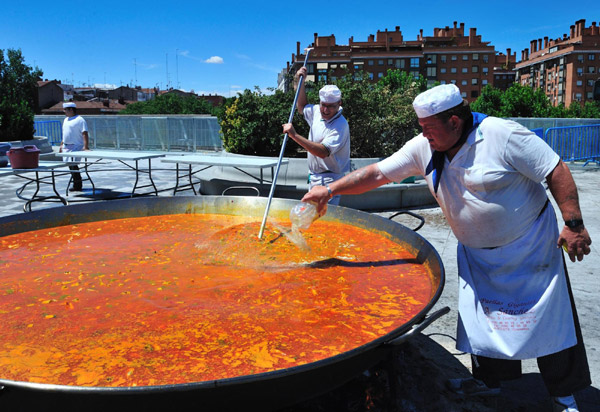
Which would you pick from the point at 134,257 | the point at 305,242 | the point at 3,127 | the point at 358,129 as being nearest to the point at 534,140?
the point at 305,242

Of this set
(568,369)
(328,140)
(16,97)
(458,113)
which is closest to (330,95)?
(328,140)

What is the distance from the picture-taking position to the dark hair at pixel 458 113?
2.17 metres

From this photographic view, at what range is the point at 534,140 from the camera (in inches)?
84.1

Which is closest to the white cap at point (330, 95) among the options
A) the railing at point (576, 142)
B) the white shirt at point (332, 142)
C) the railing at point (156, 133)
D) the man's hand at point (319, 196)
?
the white shirt at point (332, 142)

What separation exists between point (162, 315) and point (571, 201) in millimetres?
1856

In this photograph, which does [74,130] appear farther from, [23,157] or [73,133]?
[23,157]

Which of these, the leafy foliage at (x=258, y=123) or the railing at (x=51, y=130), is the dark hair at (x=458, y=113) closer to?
the leafy foliage at (x=258, y=123)

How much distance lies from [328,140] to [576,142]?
43.7 feet

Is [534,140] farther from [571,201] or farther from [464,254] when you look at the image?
[464,254]

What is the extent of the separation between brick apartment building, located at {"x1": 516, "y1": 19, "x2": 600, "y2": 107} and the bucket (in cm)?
A: 8798

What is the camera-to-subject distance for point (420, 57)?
92.7 metres

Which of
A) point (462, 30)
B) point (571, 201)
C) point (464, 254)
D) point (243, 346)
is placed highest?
point (462, 30)

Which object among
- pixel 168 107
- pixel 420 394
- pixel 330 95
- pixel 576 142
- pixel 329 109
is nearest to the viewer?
pixel 420 394

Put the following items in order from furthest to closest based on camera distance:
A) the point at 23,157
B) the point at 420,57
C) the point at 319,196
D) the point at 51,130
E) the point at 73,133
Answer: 1. the point at 420,57
2. the point at 51,130
3. the point at 73,133
4. the point at 23,157
5. the point at 319,196
